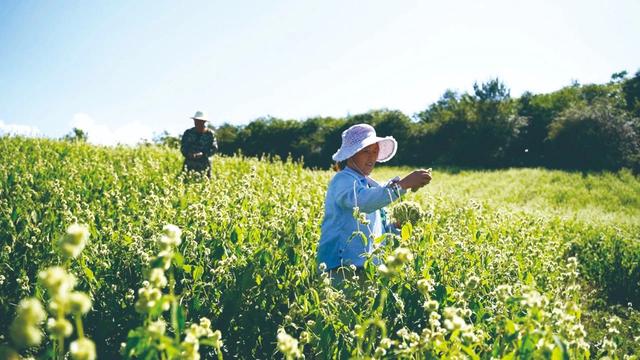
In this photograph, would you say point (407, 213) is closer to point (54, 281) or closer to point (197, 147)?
point (54, 281)

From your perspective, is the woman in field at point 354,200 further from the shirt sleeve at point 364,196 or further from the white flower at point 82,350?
the white flower at point 82,350

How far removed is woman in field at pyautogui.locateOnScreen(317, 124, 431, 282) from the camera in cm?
371

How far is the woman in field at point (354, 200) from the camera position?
3707 millimetres

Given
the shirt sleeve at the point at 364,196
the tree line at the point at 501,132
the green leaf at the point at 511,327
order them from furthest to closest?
1. the tree line at the point at 501,132
2. the shirt sleeve at the point at 364,196
3. the green leaf at the point at 511,327

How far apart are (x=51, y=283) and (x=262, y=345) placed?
2613 millimetres

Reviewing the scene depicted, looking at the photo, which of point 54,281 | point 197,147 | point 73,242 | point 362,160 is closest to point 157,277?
point 73,242

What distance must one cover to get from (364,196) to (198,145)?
7.35m

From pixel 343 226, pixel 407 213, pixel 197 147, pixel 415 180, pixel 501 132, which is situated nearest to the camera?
pixel 415 180

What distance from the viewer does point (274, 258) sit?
3.54m

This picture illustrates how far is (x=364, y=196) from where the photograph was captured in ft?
12.3

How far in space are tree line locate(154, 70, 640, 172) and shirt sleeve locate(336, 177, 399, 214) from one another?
20.7 metres

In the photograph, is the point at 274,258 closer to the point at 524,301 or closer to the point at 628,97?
the point at 524,301

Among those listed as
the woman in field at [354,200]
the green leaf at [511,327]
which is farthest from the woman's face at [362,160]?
the green leaf at [511,327]

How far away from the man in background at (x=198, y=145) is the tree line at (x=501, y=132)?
13309 millimetres
